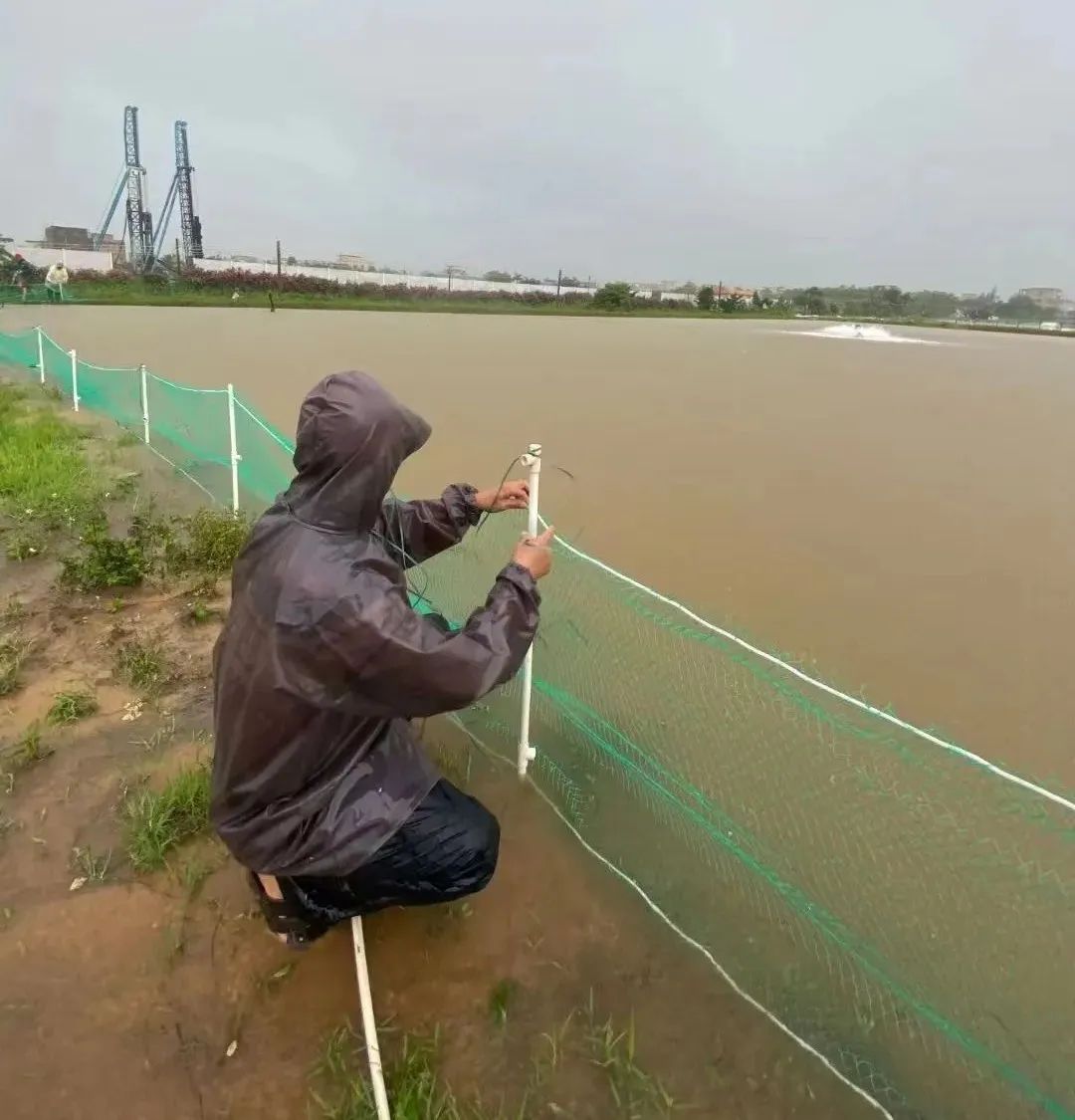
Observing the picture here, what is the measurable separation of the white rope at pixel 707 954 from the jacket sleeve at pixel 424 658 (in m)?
1.23

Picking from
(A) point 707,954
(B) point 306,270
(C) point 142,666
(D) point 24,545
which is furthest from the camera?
(B) point 306,270

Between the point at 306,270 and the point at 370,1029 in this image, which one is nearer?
the point at 370,1029

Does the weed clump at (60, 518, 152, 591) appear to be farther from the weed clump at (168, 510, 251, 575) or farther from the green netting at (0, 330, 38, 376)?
the green netting at (0, 330, 38, 376)

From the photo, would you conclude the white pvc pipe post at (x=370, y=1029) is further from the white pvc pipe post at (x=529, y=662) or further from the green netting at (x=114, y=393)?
the green netting at (x=114, y=393)

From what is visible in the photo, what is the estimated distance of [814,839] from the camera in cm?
263

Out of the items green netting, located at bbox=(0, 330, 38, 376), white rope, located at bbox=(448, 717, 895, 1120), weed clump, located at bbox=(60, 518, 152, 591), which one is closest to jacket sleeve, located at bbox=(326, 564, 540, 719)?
→ white rope, located at bbox=(448, 717, 895, 1120)

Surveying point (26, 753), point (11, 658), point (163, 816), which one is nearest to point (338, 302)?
point (11, 658)

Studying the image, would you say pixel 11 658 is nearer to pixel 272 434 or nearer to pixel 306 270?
pixel 272 434

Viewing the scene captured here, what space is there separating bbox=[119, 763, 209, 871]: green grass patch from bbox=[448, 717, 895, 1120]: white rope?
43.1 inches

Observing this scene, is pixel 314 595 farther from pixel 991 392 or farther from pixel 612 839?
pixel 991 392

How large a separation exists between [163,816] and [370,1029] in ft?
3.65

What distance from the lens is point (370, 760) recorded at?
6.19ft

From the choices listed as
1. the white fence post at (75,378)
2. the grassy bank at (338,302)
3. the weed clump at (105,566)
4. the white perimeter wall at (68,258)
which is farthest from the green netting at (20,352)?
the white perimeter wall at (68,258)

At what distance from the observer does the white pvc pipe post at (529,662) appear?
2512mm
